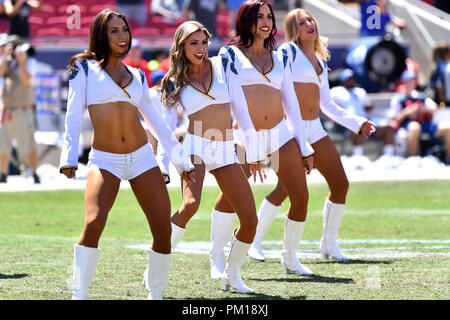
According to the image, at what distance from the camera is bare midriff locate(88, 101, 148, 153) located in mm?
6305

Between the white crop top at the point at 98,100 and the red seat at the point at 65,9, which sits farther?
the red seat at the point at 65,9

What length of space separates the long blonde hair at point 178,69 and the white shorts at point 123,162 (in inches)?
43.4

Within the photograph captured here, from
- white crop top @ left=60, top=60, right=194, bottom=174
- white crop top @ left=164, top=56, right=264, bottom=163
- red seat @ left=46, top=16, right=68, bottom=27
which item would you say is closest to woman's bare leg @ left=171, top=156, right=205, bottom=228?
white crop top @ left=164, top=56, right=264, bottom=163

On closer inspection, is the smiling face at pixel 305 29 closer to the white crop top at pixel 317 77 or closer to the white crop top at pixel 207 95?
the white crop top at pixel 317 77

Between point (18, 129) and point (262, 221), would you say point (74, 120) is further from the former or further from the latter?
point (18, 129)

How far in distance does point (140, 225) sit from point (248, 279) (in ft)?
13.9

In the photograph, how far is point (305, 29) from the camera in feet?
29.0

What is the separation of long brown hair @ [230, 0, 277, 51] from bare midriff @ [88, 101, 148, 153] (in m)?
1.79

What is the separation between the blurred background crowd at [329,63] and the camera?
16.1 metres

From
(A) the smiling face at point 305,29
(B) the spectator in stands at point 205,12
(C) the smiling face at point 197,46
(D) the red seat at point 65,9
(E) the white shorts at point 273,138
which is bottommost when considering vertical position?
A: (D) the red seat at point 65,9

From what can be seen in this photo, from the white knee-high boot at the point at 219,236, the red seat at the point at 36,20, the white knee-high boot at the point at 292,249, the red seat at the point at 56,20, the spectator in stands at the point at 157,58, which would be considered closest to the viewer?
the white knee-high boot at the point at 219,236

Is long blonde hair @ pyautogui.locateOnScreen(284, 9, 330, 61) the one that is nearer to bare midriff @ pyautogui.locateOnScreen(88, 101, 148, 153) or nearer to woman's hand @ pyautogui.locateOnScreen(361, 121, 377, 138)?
woman's hand @ pyautogui.locateOnScreen(361, 121, 377, 138)

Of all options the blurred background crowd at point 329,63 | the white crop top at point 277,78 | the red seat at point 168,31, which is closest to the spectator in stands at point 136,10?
the blurred background crowd at point 329,63

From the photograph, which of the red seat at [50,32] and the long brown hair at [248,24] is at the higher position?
the long brown hair at [248,24]
